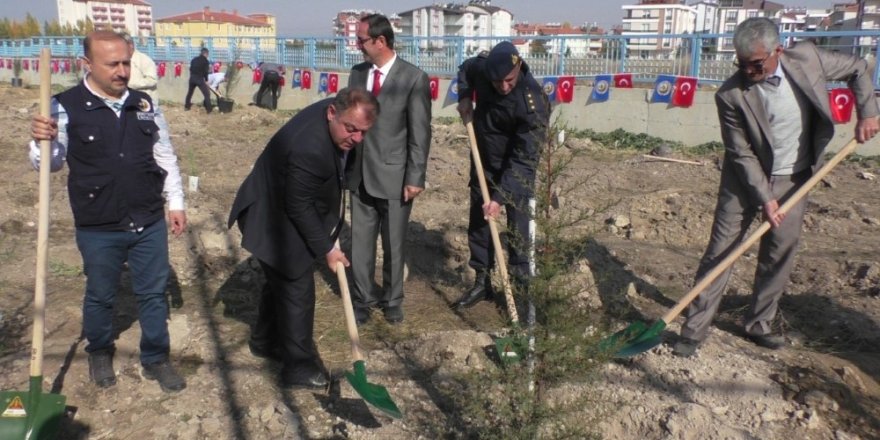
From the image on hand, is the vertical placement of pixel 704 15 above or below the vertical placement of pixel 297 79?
above

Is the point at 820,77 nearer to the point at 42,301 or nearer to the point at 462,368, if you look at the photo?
the point at 462,368

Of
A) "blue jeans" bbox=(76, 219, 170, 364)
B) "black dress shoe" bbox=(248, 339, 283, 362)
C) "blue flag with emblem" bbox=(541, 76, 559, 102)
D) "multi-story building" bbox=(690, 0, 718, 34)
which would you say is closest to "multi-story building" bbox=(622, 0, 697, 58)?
"multi-story building" bbox=(690, 0, 718, 34)

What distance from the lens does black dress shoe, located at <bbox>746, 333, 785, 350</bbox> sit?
12.8 feet

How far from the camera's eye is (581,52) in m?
12.9

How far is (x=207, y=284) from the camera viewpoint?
16.3 feet

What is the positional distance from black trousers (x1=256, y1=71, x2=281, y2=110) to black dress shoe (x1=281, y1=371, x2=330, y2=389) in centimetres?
1439

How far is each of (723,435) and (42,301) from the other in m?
2.98

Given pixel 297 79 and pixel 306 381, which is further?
pixel 297 79

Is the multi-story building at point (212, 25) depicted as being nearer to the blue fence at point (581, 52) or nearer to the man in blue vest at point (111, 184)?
the blue fence at point (581, 52)

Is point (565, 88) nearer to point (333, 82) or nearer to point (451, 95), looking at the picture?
point (451, 95)

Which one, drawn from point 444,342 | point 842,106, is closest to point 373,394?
point 444,342

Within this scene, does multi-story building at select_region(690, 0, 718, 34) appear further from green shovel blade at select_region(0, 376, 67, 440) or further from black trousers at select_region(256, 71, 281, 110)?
A: green shovel blade at select_region(0, 376, 67, 440)

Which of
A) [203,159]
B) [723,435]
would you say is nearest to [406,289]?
[723,435]

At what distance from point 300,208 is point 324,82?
1385 cm
